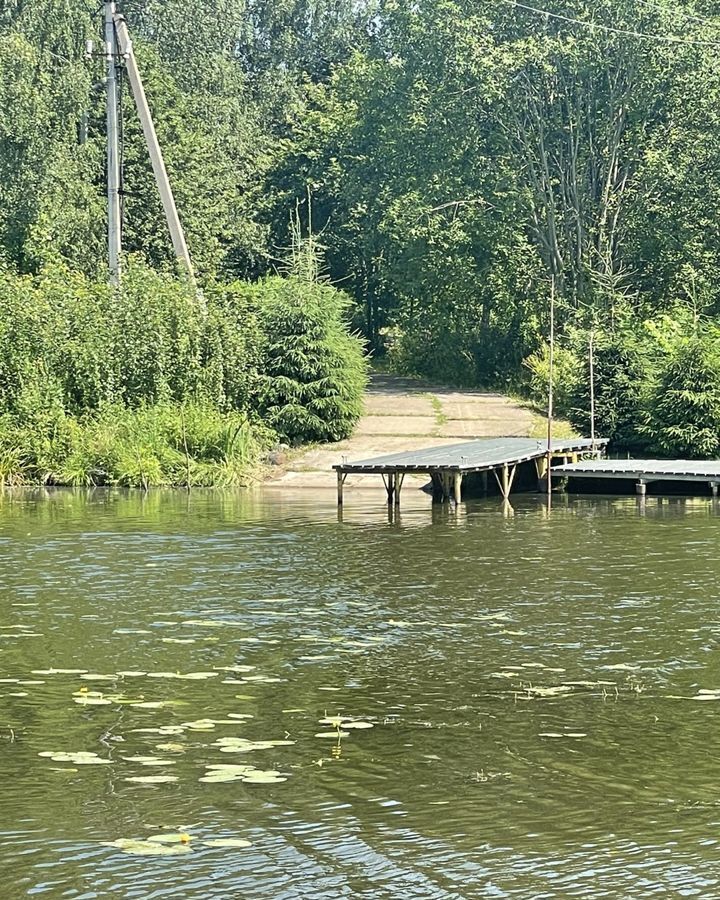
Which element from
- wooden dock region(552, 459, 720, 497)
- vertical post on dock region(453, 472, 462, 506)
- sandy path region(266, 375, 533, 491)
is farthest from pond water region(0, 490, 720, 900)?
sandy path region(266, 375, 533, 491)

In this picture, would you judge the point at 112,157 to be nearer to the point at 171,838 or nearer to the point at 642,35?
the point at 642,35

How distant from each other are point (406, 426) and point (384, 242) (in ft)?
48.9

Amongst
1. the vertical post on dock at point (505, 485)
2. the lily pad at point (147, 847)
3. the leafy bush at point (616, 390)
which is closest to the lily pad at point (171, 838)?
the lily pad at point (147, 847)

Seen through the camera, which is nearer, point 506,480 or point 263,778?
point 263,778

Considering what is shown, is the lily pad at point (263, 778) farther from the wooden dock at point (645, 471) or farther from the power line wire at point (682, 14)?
the power line wire at point (682, 14)

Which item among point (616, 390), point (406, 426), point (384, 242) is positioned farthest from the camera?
point (384, 242)

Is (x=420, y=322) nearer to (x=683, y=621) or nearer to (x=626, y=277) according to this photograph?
(x=626, y=277)

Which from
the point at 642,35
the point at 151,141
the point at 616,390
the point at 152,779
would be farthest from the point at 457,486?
the point at 642,35

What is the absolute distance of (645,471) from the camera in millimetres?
27609

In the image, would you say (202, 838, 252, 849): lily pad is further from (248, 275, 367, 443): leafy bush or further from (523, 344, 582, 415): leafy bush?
(523, 344, 582, 415): leafy bush

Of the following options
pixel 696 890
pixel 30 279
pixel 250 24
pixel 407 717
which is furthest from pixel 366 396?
pixel 250 24

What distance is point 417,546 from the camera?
2070cm

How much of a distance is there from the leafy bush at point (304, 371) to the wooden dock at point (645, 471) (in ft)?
19.9

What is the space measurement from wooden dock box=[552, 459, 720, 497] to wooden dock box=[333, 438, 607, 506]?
61 centimetres
